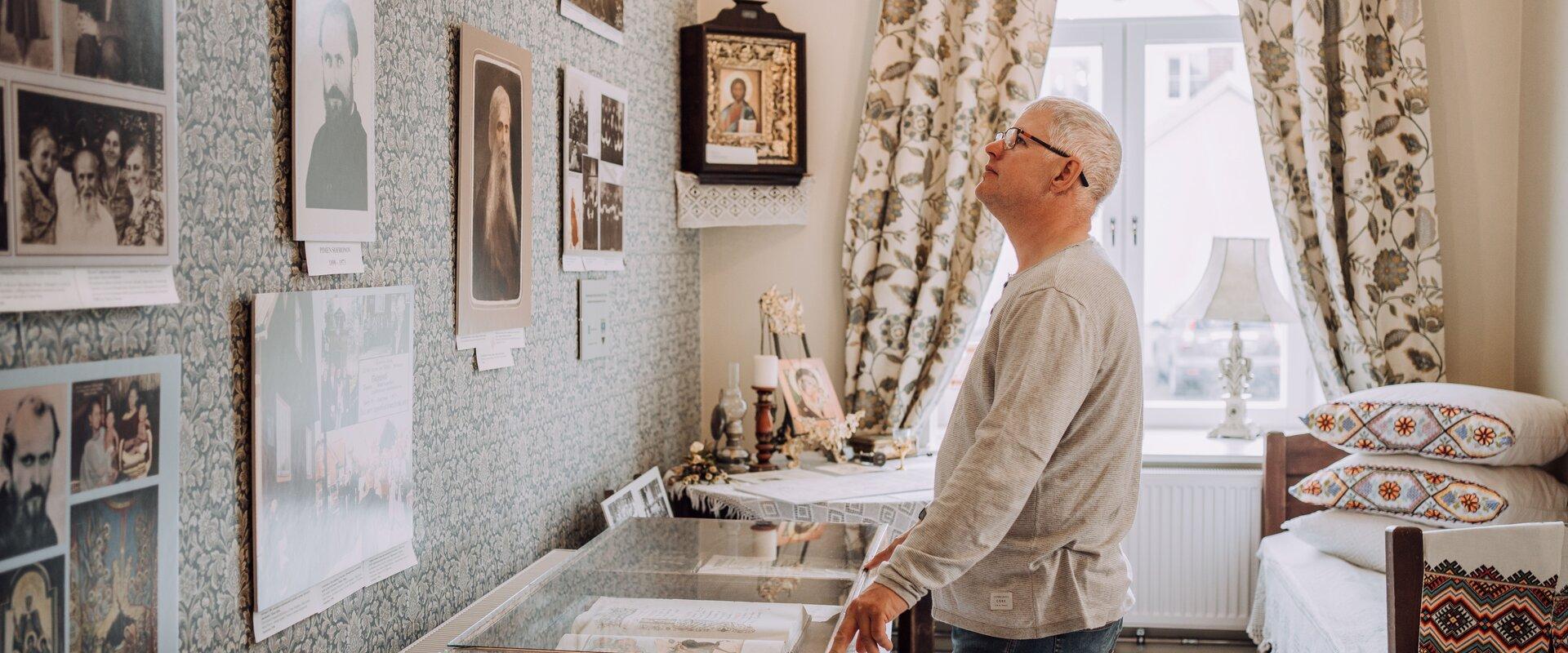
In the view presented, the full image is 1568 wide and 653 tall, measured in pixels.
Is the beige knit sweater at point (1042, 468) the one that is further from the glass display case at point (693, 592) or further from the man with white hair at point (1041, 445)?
the glass display case at point (693, 592)

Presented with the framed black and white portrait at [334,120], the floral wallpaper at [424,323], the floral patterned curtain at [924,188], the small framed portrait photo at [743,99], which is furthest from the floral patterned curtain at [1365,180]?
the framed black and white portrait at [334,120]

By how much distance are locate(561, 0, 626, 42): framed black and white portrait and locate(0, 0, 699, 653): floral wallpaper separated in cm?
3

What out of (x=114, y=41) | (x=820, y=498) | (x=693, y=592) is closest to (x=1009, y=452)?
(x=693, y=592)

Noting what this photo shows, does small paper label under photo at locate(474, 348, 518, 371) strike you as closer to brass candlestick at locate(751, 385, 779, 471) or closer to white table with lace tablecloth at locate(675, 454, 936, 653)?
white table with lace tablecloth at locate(675, 454, 936, 653)

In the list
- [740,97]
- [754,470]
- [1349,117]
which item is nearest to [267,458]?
[754,470]

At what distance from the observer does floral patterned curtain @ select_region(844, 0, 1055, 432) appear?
3.62 metres

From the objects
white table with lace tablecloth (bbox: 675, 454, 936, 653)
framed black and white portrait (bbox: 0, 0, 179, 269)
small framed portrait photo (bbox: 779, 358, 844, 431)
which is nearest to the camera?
framed black and white portrait (bbox: 0, 0, 179, 269)

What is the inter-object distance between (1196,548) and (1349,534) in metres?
0.73

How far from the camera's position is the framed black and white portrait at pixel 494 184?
2027 millimetres

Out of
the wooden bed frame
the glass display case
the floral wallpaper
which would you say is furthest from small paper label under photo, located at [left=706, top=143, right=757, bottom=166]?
the wooden bed frame

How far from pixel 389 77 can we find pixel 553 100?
737mm

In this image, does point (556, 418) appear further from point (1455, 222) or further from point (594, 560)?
point (1455, 222)

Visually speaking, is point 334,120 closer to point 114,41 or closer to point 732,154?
point 114,41

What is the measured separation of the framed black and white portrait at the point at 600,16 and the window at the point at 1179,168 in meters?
1.54
